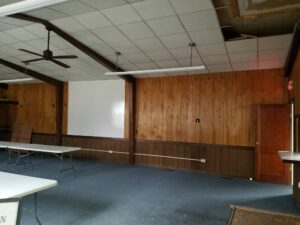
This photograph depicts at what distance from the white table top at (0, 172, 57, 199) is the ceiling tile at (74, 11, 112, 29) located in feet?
9.05

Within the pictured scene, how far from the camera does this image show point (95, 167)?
255 inches

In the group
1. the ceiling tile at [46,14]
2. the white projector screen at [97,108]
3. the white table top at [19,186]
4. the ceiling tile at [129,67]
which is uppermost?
the ceiling tile at [46,14]

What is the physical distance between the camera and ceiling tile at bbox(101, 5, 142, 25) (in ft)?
12.4

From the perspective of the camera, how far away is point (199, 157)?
20.3 ft

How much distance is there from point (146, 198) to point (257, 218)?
2680mm

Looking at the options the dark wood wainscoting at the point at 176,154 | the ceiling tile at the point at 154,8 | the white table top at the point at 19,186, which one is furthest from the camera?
the dark wood wainscoting at the point at 176,154

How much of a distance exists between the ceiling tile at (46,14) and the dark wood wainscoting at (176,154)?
3.98 metres

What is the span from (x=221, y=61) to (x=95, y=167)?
4.20m

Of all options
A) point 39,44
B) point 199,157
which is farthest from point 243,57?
point 39,44

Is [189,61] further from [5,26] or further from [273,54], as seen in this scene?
[5,26]

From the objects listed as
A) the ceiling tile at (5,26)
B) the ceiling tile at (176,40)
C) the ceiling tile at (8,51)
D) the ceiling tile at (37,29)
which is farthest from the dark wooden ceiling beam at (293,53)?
the ceiling tile at (8,51)

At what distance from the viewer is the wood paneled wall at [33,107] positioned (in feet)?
27.7

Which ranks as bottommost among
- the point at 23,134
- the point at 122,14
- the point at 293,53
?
the point at 23,134

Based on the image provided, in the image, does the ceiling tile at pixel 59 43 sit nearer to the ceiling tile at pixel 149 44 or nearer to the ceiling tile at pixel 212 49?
the ceiling tile at pixel 149 44
